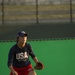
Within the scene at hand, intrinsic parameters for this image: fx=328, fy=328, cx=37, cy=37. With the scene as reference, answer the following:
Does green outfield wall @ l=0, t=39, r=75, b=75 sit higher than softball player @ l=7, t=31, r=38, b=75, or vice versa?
softball player @ l=7, t=31, r=38, b=75

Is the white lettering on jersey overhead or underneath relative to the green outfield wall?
overhead

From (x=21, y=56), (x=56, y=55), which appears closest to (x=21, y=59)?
(x=21, y=56)

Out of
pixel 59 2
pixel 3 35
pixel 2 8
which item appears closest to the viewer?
pixel 3 35

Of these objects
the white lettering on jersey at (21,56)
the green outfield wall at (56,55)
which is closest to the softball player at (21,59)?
the white lettering on jersey at (21,56)

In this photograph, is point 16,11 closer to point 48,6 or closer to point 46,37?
point 48,6

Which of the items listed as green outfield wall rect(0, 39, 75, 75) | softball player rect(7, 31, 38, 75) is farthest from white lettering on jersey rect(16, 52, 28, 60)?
green outfield wall rect(0, 39, 75, 75)

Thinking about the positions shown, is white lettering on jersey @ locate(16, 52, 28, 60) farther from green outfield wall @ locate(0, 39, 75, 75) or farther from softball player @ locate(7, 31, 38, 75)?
green outfield wall @ locate(0, 39, 75, 75)

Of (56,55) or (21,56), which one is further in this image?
(56,55)

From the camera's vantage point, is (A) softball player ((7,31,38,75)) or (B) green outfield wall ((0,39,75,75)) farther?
(B) green outfield wall ((0,39,75,75))

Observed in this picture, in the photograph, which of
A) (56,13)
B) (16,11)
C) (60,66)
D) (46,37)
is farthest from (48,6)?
(60,66)

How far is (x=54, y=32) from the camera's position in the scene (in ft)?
34.2

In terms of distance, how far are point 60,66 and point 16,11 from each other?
3.01m

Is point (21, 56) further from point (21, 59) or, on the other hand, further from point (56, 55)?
point (56, 55)

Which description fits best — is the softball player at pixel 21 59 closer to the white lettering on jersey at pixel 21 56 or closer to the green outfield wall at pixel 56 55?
the white lettering on jersey at pixel 21 56
